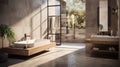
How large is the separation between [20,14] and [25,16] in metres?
0.38

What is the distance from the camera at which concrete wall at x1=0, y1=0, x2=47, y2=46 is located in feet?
18.4

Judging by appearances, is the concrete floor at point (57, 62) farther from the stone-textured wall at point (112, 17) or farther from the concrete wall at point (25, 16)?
the stone-textured wall at point (112, 17)

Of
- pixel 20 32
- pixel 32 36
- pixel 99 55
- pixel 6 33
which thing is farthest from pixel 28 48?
pixel 99 55

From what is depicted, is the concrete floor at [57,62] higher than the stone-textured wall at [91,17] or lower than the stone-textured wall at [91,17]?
lower

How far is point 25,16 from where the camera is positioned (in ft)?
21.9

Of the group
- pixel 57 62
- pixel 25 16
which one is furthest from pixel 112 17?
pixel 25 16

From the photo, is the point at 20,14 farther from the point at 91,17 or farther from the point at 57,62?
Answer: the point at 91,17

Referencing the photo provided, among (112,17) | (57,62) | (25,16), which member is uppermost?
(25,16)

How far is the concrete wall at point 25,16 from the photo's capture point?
18.4ft

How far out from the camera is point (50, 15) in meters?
8.95

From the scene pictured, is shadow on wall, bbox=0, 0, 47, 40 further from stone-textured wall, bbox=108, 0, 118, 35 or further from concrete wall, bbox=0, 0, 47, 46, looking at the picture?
stone-textured wall, bbox=108, 0, 118, 35

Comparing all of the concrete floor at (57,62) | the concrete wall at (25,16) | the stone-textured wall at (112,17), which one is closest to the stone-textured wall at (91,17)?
the stone-textured wall at (112,17)

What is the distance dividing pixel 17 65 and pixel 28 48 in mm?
889

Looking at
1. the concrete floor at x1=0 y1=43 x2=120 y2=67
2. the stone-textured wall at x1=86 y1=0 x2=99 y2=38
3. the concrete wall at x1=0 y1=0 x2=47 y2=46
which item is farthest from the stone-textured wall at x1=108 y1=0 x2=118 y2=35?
the concrete wall at x1=0 y1=0 x2=47 y2=46
